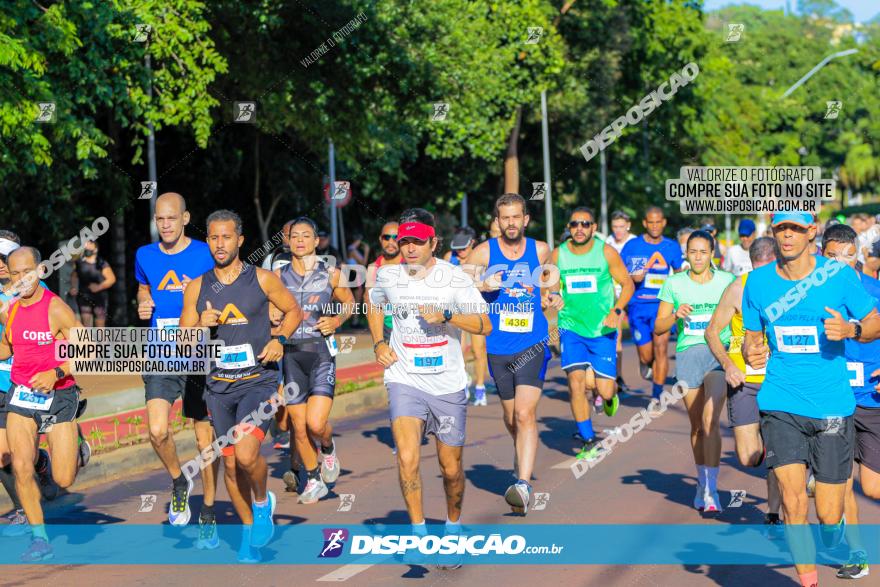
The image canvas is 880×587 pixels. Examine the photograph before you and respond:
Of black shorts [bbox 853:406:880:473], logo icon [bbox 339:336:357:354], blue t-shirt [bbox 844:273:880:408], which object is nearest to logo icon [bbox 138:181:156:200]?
logo icon [bbox 339:336:357:354]

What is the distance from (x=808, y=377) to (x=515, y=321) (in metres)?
3.18

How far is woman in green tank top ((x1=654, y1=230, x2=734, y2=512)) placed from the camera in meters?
8.75

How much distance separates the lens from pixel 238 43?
2052 cm

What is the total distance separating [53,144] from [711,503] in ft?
37.7

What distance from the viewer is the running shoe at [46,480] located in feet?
27.5

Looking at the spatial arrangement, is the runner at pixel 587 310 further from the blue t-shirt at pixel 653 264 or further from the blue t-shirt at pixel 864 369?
the blue t-shirt at pixel 653 264

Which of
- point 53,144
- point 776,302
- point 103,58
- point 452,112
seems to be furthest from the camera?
point 452,112

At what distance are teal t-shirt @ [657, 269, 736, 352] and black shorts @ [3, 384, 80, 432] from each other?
13.5 ft

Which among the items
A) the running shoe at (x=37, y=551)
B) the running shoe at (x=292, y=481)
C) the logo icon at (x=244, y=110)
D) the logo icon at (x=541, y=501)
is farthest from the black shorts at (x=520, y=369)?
the logo icon at (x=244, y=110)

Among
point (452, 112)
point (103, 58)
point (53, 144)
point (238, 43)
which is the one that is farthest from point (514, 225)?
point (452, 112)

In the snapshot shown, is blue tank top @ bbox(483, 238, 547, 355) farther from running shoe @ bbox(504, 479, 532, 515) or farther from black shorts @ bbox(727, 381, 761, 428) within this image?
black shorts @ bbox(727, 381, 761, 428)

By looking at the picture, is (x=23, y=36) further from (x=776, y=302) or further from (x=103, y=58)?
(x=776, y=302)

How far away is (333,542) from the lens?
7828mm

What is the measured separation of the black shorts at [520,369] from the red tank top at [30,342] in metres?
3.10
